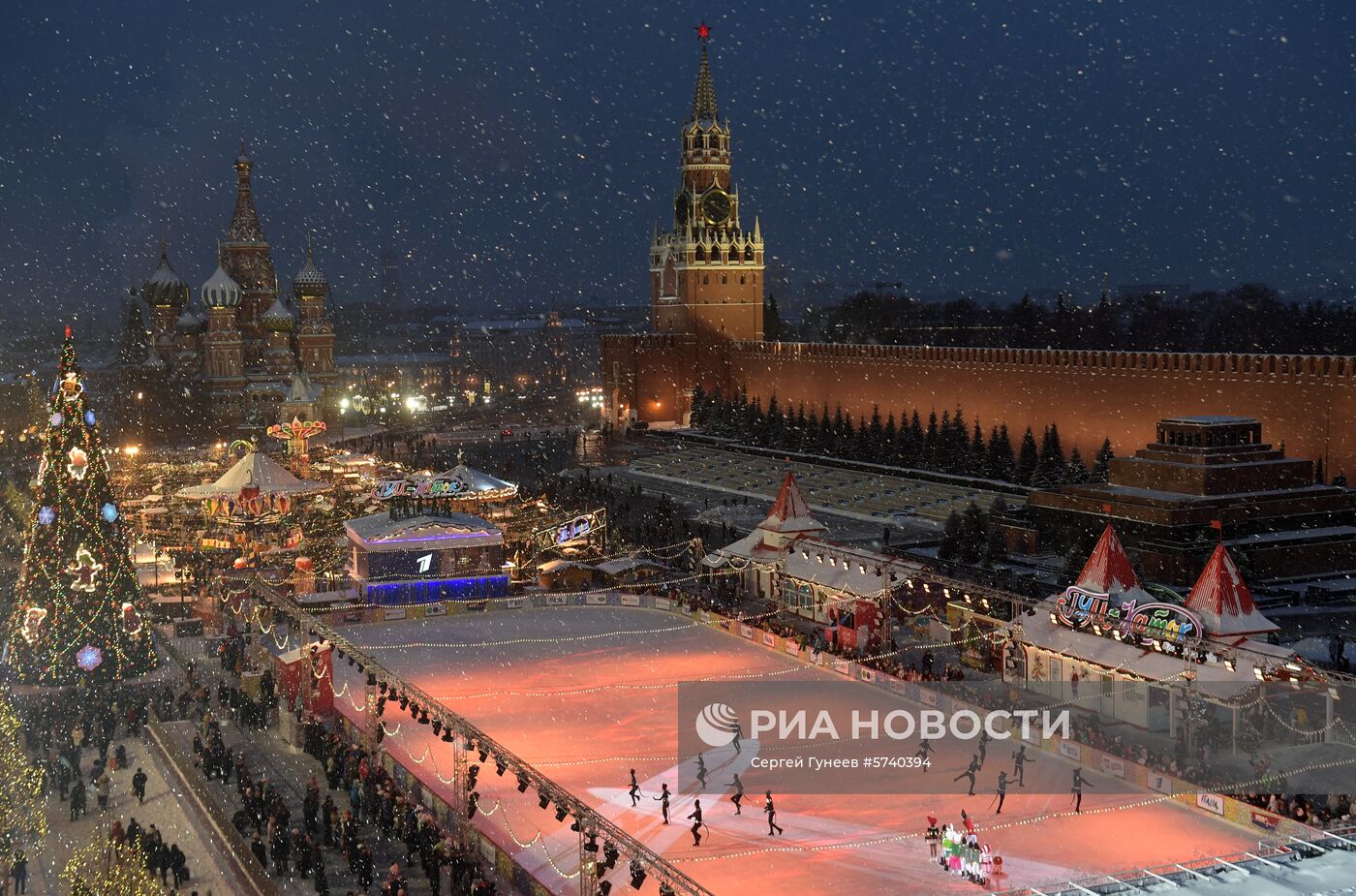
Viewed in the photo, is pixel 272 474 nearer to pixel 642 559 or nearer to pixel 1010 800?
pixel 642 559

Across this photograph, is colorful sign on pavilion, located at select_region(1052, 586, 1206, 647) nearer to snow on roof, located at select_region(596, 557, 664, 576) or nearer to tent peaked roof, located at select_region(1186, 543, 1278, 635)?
tent peaked roof, located at select_region(1186, 543, 1278, 635)

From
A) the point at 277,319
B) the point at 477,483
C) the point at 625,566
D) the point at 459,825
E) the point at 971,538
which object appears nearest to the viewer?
the point at 459,825

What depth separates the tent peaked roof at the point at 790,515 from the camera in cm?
2162

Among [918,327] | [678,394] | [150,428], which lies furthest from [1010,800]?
[918,327]

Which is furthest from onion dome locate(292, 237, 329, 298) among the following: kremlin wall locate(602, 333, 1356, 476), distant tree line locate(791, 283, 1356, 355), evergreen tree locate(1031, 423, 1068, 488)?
evergreen tree locate(1031, 423, 1068, 488)

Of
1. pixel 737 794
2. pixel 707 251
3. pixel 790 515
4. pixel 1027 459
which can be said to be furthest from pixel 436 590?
pixel 707 251

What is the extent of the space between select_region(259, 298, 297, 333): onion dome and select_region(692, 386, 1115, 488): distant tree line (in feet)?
52.8

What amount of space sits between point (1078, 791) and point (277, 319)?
141 feet

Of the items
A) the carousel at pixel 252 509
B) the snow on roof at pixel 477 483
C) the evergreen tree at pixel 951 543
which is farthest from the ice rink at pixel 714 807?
the carousel at pixel 252 509

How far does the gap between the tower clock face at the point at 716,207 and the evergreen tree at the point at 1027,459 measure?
837 inches

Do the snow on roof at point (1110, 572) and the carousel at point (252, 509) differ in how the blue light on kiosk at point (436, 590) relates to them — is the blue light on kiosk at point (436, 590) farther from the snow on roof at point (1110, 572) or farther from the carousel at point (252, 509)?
the snow on roof at point (1110, 572)

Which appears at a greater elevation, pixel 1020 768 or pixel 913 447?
pixel 913 447

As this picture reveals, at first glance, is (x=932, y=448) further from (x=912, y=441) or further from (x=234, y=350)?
(x=234, y=350)

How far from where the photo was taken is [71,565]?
15.8 metres
